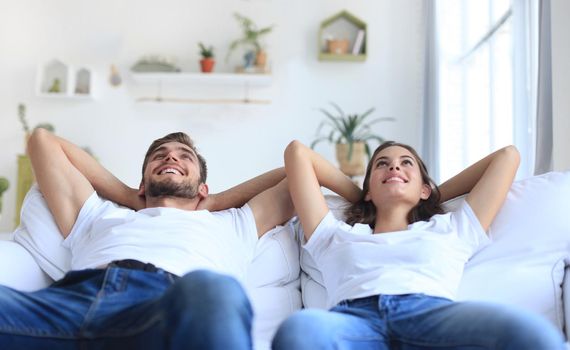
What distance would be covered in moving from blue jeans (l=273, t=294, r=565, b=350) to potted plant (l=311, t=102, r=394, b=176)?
2769 mm

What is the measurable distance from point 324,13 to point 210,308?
4058mm

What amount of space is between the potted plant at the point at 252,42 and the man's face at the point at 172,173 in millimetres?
2822

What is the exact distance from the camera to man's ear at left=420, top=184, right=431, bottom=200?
1714 mm

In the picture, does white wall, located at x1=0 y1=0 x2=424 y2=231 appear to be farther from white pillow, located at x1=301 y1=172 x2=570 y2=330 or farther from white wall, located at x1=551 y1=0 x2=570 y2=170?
white pillow, located at x1=301 y1=172 x2=570 y2=330

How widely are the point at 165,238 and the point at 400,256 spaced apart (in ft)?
1.97

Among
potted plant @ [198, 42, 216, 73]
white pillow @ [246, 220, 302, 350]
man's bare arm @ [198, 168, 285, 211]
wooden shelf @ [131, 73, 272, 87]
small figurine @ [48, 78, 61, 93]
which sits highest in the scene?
potted plant @ [198, 42, 216, 73]

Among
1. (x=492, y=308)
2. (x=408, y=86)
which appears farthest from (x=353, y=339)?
(x=408, y=86)

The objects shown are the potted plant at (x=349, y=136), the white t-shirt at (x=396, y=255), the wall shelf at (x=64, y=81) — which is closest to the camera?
the white t-shirt at (x=396, y=255)

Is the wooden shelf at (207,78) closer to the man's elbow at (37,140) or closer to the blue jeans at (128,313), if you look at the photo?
the man's elbow at (37,140)

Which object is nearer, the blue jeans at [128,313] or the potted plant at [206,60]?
the blue jeans at [128,313]

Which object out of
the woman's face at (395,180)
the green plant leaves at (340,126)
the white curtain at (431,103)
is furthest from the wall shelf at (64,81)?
the woman's face at (395,180)

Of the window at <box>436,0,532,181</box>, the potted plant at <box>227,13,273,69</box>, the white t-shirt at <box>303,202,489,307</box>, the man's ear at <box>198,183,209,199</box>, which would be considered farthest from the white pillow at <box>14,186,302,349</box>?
the potted plant at <box>227,13,273,69</box>

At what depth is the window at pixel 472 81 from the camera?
132 inches

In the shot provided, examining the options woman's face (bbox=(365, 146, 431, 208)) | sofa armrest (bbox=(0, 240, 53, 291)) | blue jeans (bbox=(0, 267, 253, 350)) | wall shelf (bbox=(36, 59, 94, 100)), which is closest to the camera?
blue jeans (bbox=(0, 267, 253, 350))
